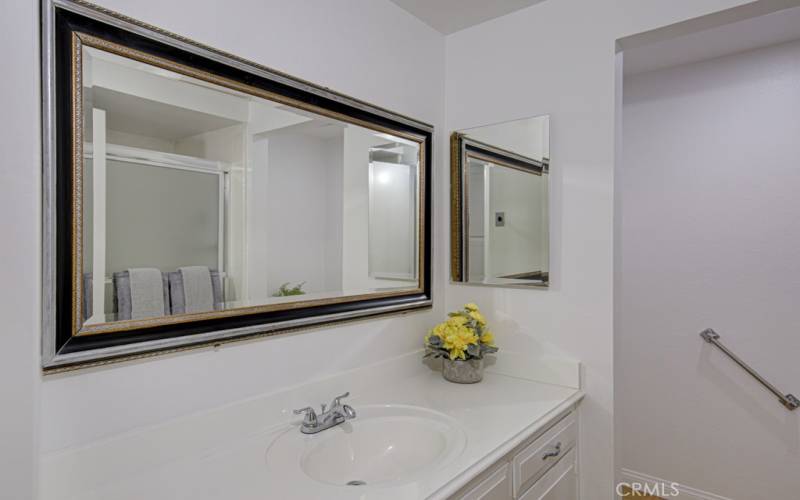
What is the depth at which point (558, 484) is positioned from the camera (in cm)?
163

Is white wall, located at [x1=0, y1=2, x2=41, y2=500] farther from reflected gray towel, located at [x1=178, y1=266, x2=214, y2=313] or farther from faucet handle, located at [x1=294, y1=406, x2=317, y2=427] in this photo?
faucet handle, located at [x1=294, y1=406, x2=317, y2=427]

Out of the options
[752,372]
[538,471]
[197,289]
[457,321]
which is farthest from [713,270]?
[197,289]

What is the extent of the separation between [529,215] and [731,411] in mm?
1583

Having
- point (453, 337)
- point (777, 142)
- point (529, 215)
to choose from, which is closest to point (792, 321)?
point (777, 142)

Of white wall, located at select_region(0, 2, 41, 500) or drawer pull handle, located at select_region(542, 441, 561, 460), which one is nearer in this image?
white wall, located at select_region(0, 2, 41, 500)

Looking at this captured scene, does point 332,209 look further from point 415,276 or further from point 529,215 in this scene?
point 529,215

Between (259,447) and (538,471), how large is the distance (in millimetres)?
873

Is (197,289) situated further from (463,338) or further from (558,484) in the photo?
(558,484)

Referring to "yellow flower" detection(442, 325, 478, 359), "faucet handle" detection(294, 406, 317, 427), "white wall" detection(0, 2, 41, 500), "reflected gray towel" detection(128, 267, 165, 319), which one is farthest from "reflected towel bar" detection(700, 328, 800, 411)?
"white wall" detection(0, 2, 41, 500)

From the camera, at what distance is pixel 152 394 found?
1.17m

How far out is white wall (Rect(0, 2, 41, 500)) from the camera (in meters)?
0.73

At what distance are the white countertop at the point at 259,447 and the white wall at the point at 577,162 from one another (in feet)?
0.50

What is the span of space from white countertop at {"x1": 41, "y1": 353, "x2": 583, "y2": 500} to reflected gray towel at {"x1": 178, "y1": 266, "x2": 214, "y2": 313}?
292 mm

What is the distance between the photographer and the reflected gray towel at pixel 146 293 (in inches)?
44.8
